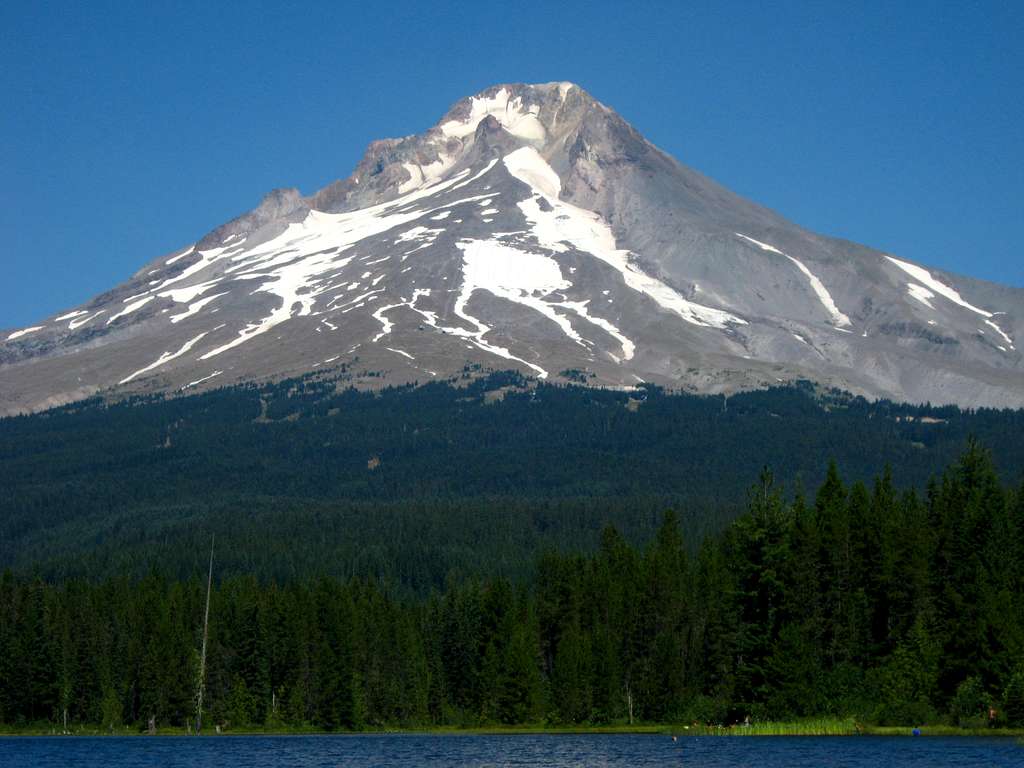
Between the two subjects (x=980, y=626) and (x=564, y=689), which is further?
(x=564, y=689)

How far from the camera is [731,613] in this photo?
10081cm

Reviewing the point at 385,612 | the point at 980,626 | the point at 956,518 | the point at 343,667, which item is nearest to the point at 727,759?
the point at 980,626

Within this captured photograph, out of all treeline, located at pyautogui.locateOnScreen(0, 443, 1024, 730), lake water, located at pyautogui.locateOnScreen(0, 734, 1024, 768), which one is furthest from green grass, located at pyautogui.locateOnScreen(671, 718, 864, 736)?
treeline, located at pyautogui.locateOnScreen(0, 443, 1024, 730)

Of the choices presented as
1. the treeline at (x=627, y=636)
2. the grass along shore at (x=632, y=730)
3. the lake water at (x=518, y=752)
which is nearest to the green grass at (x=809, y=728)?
the grass along shore at (x=632, y=730)

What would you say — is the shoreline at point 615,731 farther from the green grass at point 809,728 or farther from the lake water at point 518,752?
the lake water at point 518,752

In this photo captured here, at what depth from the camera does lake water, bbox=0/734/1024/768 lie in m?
78.4

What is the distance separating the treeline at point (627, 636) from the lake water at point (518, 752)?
241 inches

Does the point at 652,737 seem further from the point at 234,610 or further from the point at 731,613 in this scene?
the point at 234,610

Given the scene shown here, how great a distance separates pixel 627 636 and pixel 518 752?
102ft

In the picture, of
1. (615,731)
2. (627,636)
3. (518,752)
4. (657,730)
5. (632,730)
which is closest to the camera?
(518,752)

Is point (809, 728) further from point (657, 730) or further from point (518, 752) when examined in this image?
point (657, 730)

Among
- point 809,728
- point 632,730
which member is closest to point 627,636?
point 632,730

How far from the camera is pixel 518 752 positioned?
309 feet

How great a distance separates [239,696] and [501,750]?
135ft
